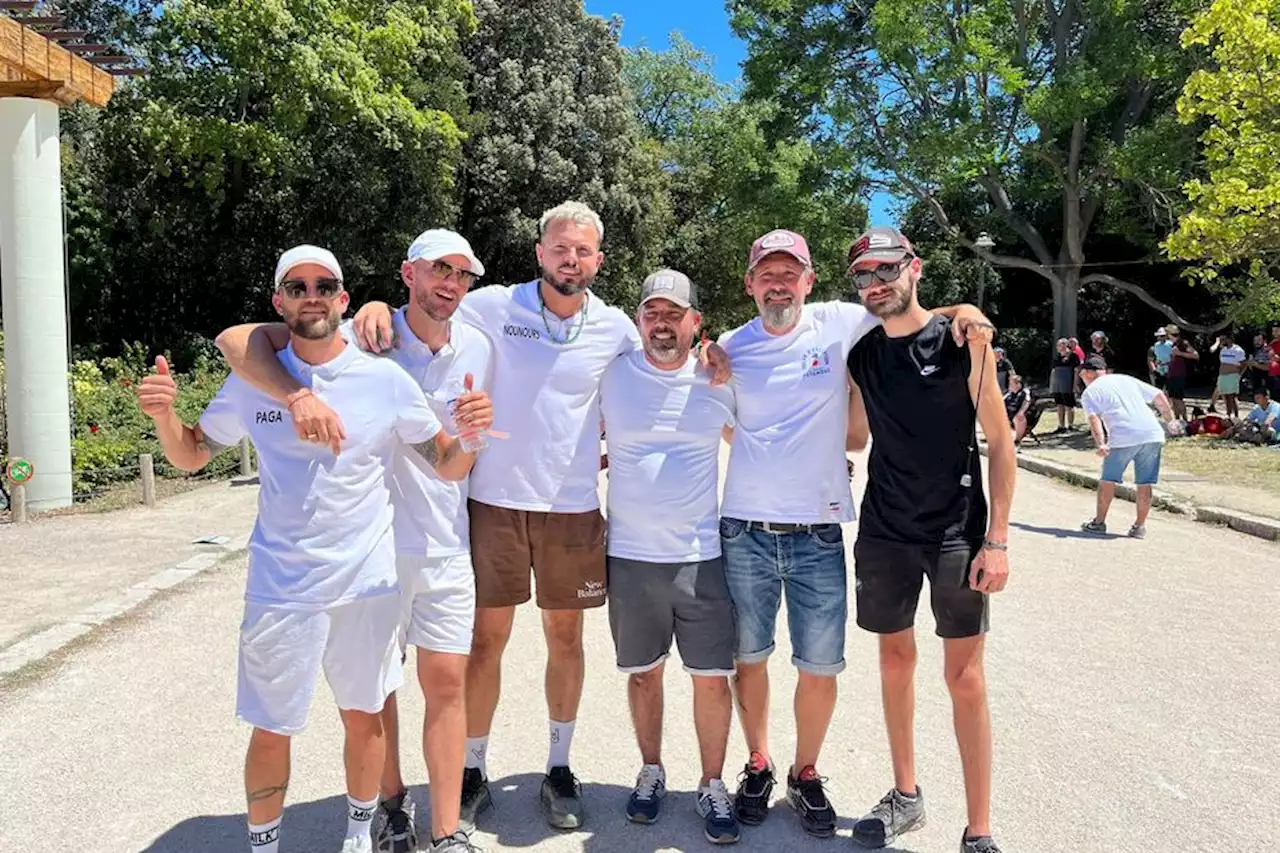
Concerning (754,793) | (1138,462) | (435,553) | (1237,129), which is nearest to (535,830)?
(754,793)

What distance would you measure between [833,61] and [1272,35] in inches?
622

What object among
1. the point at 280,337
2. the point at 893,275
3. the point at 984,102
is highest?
the point at 984,102

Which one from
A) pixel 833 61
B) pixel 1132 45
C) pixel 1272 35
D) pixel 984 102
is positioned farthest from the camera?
pixel 833 61

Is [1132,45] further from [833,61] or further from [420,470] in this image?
[420,470]

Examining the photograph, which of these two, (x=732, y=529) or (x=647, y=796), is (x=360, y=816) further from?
(x=732, y=529)

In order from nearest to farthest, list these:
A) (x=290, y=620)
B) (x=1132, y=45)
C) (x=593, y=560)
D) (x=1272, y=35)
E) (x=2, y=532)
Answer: (x=290, y=620) < (x=593, y=560) < (x=2, y=532) < (x=1272, y=35) < (x=1132, y=45)

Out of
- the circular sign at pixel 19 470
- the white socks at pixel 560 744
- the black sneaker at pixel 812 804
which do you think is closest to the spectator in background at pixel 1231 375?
the black sneaker at pixel 812 804

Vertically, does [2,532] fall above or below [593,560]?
below

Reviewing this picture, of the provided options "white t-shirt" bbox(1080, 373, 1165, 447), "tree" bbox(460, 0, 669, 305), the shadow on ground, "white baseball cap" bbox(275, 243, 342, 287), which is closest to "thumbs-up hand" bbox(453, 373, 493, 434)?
"white baseball cap" bbox(275, 243, 342, 287)

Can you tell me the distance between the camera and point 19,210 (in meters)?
11.9

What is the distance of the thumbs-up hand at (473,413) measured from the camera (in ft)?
11.0

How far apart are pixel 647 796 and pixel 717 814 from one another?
0.30m

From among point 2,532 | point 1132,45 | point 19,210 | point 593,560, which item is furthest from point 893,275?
point 1132,45

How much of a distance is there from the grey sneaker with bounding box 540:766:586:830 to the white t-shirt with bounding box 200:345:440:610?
114 cm
